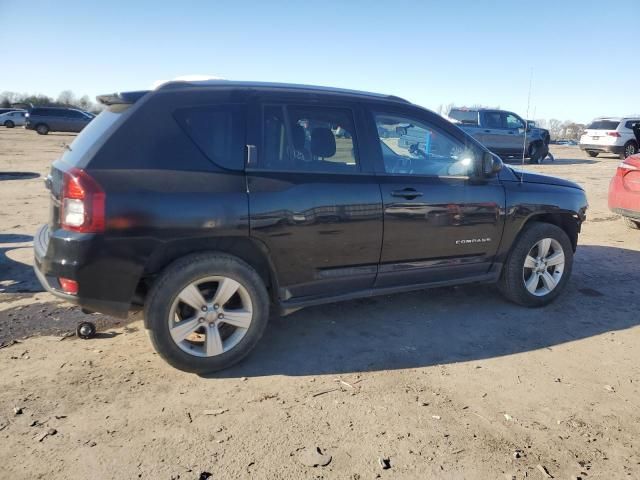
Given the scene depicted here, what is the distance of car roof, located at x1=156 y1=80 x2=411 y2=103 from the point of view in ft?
10.9

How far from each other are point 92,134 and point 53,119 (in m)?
34.6

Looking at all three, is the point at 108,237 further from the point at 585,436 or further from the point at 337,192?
the point at 585,436

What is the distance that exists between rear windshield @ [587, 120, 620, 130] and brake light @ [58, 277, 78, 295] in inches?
952

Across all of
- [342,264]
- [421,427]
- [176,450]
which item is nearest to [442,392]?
[421,427]

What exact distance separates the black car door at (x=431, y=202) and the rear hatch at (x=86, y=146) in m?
1.82

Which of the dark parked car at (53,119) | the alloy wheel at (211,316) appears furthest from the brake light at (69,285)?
the dark parked car at (53,119)

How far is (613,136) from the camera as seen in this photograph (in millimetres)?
21594

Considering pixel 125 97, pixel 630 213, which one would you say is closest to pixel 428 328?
pixel 125 97

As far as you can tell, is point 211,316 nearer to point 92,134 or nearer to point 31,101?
point 92,134

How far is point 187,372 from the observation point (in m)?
3.35

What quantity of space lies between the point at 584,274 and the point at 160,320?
190 inches

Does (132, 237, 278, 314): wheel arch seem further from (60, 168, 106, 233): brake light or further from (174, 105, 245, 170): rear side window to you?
(174, 105, 245, 170): rear side window

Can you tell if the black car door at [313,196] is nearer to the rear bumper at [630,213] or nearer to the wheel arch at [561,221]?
the wheel arch at [561,221]

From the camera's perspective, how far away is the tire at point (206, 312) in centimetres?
315
